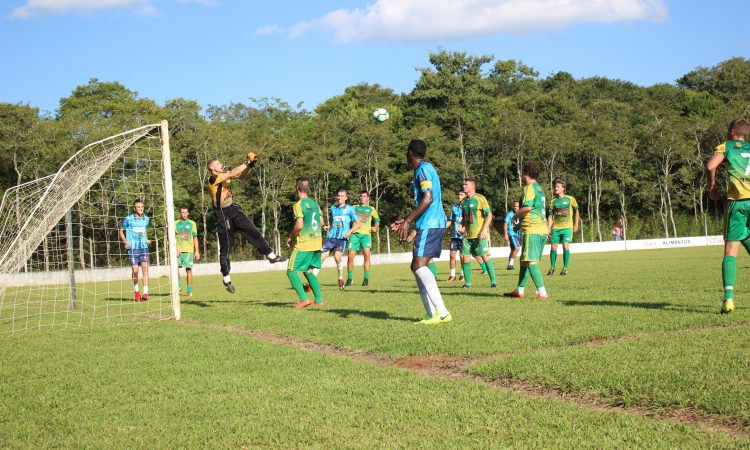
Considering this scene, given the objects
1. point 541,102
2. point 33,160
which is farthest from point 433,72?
point 33,160

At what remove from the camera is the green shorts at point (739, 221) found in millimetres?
8578

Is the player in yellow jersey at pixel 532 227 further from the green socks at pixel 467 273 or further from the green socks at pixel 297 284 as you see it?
the green socks at pixel 297 284

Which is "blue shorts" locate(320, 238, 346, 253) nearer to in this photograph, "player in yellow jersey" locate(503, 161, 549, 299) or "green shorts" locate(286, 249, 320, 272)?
"green shorts" locate(286, 249, 320, 272)

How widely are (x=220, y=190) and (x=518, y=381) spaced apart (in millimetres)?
8413

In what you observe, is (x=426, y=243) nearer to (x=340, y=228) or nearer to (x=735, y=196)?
(x=735, y=196)

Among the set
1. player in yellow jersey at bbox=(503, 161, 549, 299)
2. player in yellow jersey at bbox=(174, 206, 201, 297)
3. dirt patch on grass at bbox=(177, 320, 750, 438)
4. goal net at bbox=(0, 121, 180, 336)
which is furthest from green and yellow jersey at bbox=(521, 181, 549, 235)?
player in yellow jersey at bbox=(174, 206, 201, 297)

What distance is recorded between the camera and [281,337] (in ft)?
28.7

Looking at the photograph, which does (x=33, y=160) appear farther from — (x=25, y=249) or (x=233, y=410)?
(x=233, y=410)

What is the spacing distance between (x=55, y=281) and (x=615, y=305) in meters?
14.2

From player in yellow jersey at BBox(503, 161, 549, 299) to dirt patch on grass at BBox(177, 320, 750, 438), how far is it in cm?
386

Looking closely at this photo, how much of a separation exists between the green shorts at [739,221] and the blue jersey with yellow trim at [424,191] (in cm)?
355

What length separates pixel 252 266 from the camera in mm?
37875

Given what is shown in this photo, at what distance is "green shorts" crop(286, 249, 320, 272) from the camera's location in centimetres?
1177

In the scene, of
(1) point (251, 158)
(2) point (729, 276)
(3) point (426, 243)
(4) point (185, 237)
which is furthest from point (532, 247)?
(4) point (185, 237)
